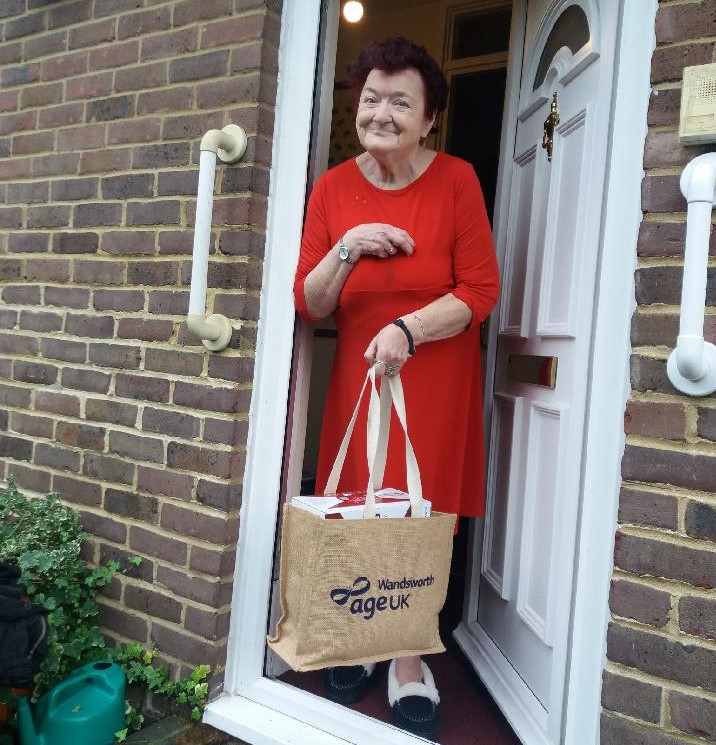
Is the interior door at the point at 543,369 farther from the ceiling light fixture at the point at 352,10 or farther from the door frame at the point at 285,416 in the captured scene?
the ceiling light fixture at the point at 352,10

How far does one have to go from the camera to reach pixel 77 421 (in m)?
2.54

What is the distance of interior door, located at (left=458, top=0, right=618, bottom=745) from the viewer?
6.17ft

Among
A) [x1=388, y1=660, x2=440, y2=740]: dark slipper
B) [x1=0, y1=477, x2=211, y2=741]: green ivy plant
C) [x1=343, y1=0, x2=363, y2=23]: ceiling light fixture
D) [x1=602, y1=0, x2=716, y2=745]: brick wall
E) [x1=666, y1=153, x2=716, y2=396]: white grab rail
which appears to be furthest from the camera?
[x1=343, y1=0, x2=363, y2=23]: ceiling light fixture

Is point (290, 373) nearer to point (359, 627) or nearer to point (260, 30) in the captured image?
point (359, 627)

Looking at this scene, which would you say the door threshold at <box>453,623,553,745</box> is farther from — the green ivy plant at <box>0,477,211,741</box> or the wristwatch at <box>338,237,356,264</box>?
the wristwatch at <box>338,237,356,264</box>

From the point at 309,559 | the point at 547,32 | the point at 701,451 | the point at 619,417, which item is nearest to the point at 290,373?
the point at 309,559

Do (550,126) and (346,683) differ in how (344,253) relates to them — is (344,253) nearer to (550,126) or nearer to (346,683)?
(550,126)

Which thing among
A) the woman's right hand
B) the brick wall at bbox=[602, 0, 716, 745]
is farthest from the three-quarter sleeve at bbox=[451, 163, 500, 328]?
the brick wall at bbox=[602, 0, 716, 745]

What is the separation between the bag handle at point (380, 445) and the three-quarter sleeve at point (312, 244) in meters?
0.46

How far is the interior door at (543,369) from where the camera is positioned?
74.0 inches

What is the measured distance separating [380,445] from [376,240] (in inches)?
22.4

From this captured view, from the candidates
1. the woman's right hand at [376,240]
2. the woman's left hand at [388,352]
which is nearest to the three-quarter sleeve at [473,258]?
the woman's right hand at [376,240]

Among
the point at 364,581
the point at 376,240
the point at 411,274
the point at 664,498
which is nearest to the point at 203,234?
the point at 376,240

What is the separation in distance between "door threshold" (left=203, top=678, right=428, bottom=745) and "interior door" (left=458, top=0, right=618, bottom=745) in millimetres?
427
